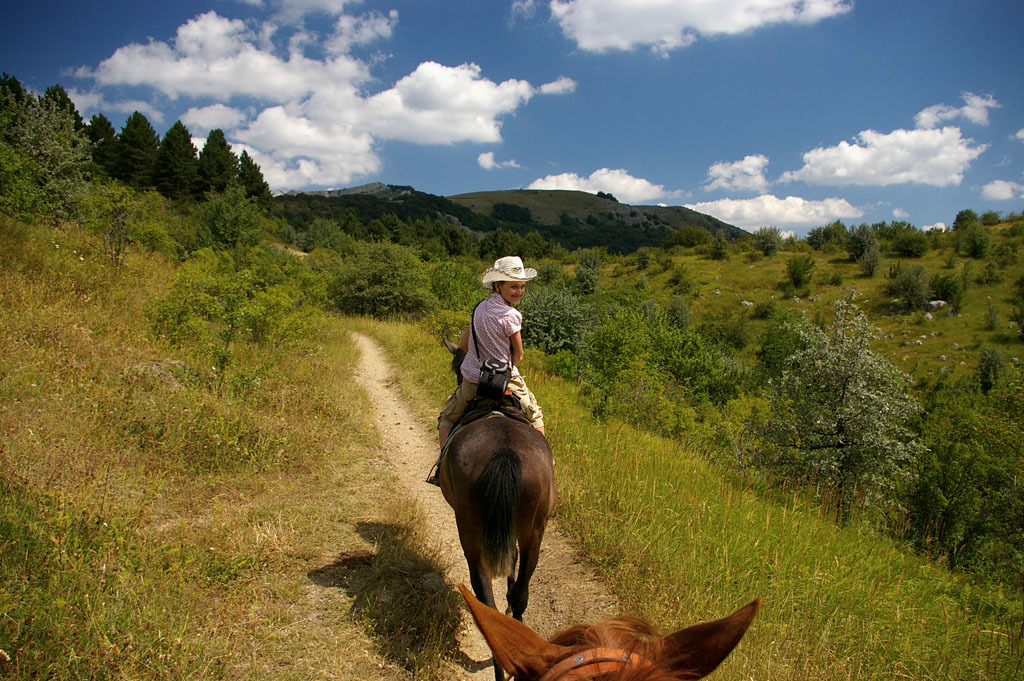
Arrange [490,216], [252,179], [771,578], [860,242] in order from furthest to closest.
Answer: [490,216]
[252,179]
[860,242]
[771,578]

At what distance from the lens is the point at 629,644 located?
1466 mm

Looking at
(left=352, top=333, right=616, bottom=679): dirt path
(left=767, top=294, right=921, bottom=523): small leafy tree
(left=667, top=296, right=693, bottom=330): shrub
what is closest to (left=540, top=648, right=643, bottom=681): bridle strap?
(left=352, top=333, right=616, bottom=679): dirt path

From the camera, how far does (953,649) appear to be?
10.7ft

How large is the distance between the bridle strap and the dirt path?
250cm

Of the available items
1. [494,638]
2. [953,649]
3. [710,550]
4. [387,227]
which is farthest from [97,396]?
[387,227]

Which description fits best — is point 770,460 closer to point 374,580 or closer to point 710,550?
point 710,550

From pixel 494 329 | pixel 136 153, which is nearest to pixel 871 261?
pixel 494 329

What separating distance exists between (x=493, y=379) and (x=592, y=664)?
2.62 metres

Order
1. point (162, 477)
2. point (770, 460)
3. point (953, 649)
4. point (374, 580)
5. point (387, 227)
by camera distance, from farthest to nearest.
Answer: point (387, 227), point (770, 460), point (162, 477), point (374, 580), point (953, 649)

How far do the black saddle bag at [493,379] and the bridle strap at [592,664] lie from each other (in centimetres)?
254

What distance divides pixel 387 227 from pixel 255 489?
255ft

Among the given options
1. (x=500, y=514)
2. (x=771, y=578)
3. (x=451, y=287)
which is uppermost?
(x=451, y=287)

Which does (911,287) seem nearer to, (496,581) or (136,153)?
(496,581)

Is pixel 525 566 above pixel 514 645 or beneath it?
beneath
